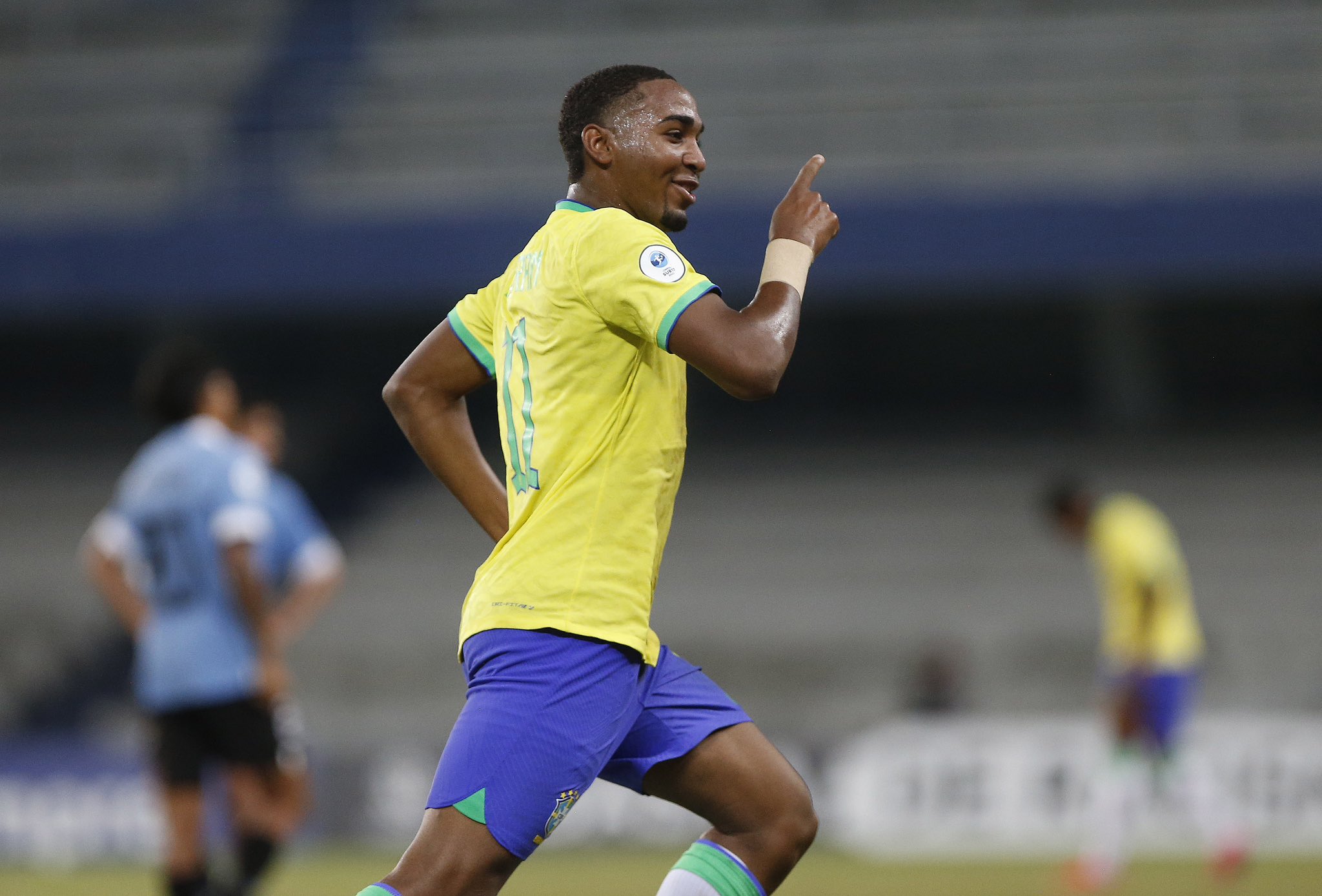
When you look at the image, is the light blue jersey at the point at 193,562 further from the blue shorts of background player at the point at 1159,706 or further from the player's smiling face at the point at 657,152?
the blue shorts of background player at the point at 1159,706

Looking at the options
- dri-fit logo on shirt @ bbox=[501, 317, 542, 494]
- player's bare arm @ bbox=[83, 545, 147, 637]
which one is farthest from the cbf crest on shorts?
player's bare arm @ bbox=[83, 545, 147, 637]

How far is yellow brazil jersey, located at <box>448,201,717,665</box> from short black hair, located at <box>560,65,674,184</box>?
0.15m

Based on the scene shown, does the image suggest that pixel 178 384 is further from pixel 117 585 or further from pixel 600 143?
pixel 600 143

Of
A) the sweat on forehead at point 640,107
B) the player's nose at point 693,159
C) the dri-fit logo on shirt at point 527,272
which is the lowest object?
the dri-fit logo on shirt at point 527,272

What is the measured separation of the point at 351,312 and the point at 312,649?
3978mm

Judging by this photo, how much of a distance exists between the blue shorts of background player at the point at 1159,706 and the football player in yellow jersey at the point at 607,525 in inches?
245

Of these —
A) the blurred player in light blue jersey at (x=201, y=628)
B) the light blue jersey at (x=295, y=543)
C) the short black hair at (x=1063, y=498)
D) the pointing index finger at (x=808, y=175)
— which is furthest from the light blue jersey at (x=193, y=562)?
the short black hair at (x=1063, y=498)

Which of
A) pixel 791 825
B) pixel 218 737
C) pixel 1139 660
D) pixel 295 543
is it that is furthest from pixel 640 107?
pixel 1139 660

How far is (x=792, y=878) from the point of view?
9.30 meters

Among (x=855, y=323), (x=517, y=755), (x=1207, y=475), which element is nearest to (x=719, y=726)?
(x=517, y=755)

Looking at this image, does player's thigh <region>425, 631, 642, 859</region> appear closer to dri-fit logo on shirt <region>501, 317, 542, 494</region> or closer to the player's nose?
dri-fit logo on shirt <region>501, 317, 542, 494</region>

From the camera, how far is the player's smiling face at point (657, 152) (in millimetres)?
3463

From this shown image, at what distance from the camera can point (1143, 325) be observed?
58.4 feet

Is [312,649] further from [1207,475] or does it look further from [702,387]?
[1207,475]
